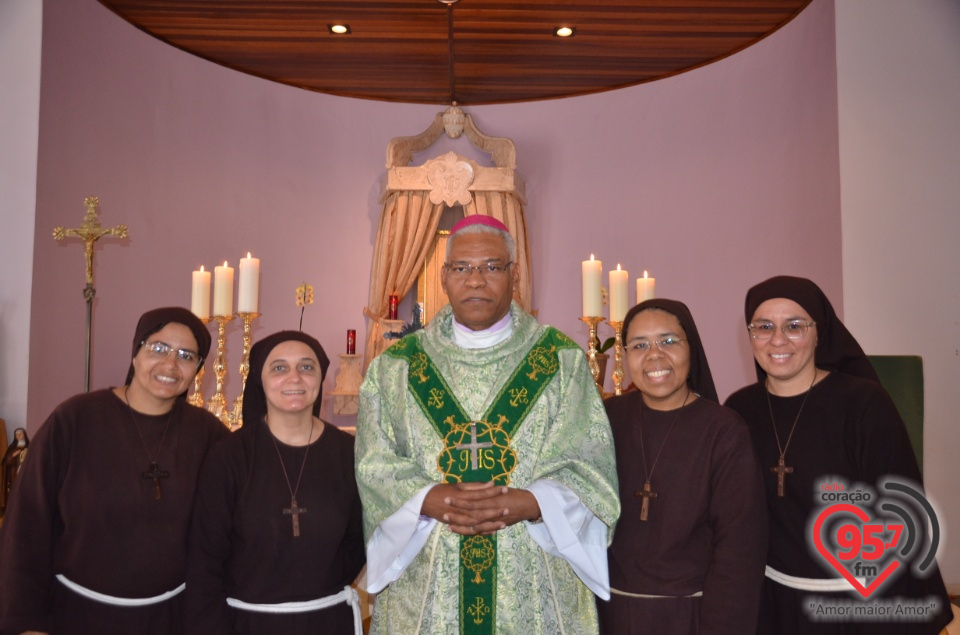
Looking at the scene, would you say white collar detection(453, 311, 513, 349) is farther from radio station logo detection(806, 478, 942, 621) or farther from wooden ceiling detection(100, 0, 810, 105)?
wooden ceiling detection(100, 0, 810, 105)

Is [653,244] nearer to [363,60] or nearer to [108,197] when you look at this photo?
[363,60]

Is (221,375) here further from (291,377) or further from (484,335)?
(484,335)

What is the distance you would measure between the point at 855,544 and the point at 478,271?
4.87 ft

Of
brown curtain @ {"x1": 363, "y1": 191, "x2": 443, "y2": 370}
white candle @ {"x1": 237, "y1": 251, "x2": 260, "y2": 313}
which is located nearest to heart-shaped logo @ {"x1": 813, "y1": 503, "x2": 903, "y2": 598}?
white candle @ {"x1": 237, "y1": 251, "x2": 260, "y2": 313}

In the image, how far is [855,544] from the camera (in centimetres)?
253

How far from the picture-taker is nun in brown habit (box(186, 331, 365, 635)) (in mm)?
2467

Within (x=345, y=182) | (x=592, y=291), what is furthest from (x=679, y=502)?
(x=345, y=182)

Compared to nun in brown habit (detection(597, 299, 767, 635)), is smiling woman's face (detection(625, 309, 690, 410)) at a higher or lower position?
higher

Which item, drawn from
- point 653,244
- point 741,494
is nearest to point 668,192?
point 653,244

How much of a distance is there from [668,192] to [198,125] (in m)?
3.96

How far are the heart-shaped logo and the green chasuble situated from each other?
662 millimetres

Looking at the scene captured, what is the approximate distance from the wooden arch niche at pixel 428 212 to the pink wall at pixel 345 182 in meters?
0.46

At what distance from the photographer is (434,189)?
263 inches

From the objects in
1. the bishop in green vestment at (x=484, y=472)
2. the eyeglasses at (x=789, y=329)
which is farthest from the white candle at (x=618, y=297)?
the eyeglasses at (x=789, y=329)
